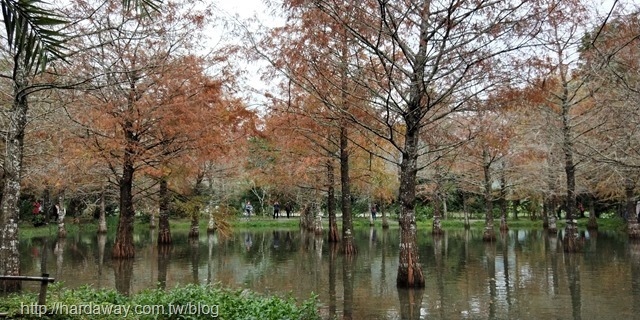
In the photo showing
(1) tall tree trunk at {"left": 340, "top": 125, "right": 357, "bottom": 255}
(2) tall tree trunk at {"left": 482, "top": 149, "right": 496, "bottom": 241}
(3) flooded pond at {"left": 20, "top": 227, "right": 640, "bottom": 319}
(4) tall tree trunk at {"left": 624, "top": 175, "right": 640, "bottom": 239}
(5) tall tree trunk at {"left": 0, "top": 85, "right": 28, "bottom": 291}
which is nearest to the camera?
(3) flooded pond at {"left": 20, "top": 227, "right": 640, "bottom": 319}

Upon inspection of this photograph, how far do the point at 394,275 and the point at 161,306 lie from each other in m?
8.49

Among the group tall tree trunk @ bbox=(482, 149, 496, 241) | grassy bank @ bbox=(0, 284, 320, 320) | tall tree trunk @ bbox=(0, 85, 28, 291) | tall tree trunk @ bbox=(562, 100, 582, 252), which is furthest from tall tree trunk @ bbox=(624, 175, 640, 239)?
tall tree trunk @ bbox=(0, 85, 28, 291)

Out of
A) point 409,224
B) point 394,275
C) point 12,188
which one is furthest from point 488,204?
point 12,188

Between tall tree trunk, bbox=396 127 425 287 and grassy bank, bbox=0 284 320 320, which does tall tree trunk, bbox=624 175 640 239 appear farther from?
grassy bank, bbox=0 284 320 320

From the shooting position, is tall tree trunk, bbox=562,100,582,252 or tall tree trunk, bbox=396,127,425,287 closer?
tall tree trunk, bbox=396,127,425,287

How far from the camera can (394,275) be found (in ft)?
47.1

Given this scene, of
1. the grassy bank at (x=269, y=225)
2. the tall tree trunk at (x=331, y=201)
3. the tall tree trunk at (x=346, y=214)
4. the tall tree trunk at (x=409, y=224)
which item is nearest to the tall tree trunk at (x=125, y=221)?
the tall tree trunk at (x=346, y=214)

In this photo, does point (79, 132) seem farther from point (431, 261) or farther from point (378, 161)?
point (378, 161)

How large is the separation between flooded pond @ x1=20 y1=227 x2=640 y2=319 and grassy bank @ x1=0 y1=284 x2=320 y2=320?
148 centimetres

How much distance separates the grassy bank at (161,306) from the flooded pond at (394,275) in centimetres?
148

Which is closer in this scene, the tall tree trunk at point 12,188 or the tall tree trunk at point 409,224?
the tall tree trunk at point 12,188

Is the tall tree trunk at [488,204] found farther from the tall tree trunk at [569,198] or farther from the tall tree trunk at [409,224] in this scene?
the tall tree trunk at [409,224]

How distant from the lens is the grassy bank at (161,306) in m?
6.21

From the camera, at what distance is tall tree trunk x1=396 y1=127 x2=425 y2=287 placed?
38.9 feet
